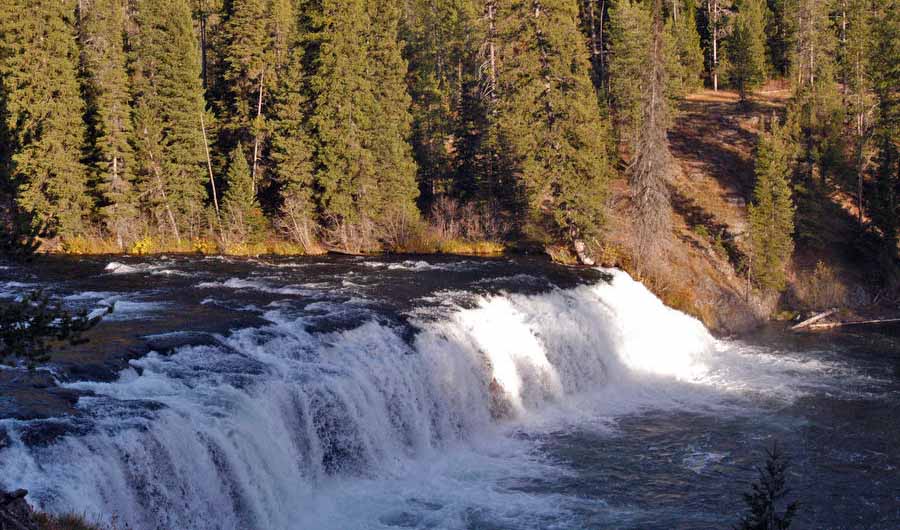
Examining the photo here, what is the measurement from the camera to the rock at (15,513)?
743 cm

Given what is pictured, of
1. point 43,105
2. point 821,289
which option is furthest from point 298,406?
point 821,289

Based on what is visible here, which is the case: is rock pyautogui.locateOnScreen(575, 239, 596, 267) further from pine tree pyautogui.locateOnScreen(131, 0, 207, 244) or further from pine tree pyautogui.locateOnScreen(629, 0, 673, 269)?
pine tree pyautogui.locateOnScreen(131, 0, 207, 244)

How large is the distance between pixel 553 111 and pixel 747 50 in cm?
3005

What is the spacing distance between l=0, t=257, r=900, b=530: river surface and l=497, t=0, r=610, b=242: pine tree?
8.82 m

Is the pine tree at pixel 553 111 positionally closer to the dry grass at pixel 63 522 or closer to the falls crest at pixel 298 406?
the falls crest at pixel 298 406

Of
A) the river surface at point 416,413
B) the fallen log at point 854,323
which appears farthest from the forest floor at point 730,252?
the river surface at point 416,413

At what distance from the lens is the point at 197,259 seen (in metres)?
32.4

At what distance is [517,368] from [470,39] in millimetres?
31289

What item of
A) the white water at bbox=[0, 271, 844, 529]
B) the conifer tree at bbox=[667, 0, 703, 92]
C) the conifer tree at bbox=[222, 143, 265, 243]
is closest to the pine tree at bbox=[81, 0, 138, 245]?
the conifer tree at bbox=[222, 143, 265, 243]

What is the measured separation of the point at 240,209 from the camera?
3678 centimetres

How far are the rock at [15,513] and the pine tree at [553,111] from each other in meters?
29.7

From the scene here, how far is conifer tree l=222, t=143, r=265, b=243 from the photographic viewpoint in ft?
119

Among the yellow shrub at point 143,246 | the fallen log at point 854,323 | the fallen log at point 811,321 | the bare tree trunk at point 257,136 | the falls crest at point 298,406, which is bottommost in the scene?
the fallen log at point 854,323

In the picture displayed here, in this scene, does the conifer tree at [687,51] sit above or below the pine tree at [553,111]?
above
